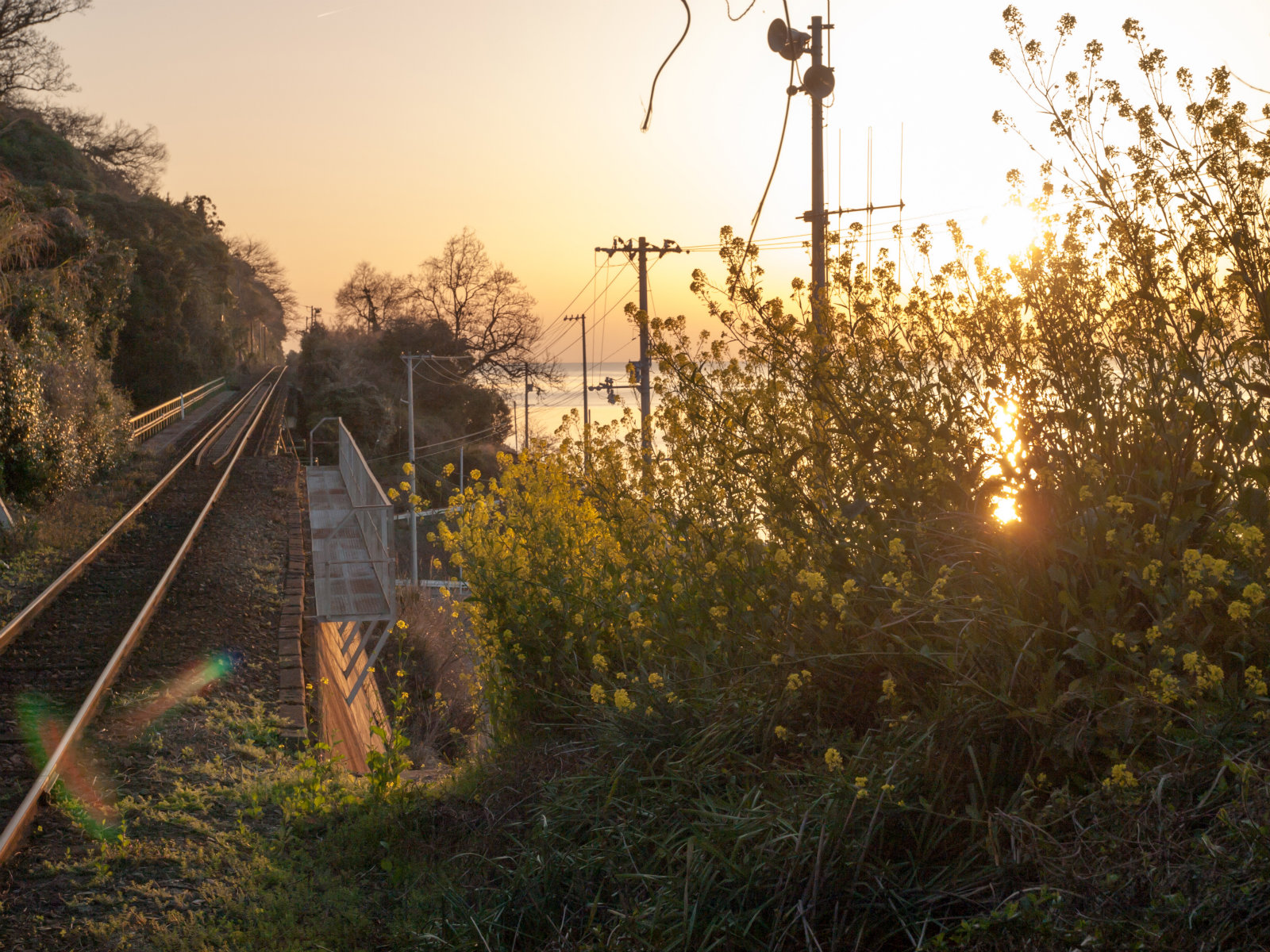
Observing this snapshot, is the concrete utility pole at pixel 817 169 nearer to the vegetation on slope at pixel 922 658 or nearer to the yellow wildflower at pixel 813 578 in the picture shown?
A: the vegetation on slope at pixel 922 658

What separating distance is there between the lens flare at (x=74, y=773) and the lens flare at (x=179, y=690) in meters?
0.41

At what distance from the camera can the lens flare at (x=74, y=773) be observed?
4.86m

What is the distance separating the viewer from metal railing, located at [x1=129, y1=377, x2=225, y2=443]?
23756mm

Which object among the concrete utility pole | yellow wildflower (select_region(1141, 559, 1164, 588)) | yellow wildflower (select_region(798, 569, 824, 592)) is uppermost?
the concrete utility pole

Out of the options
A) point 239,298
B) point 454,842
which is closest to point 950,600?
point 454,842

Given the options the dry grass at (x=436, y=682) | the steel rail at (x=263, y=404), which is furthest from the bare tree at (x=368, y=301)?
the dry grass at (x=436, y=682)

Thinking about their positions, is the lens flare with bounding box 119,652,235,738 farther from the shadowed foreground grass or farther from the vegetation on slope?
the vegetation on slope

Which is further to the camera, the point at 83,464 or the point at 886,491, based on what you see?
the point at 83,464

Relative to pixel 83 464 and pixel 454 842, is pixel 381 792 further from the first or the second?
pixel 83 464

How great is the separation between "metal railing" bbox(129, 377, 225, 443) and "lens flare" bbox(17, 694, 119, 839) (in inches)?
640

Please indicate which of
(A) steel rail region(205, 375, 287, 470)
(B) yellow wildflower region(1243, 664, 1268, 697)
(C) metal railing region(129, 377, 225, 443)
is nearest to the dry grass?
(B) yellow wildflower region(1243, 664, 1268, 697)

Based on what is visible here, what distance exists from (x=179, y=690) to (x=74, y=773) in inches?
65.6

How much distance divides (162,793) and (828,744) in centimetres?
404

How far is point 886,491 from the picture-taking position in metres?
3.37
